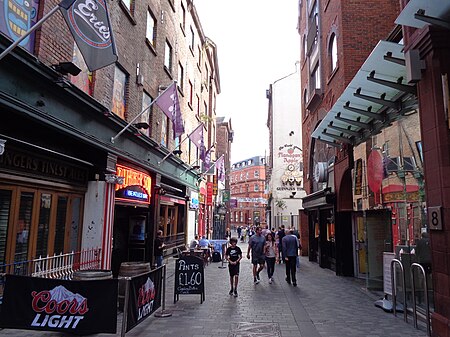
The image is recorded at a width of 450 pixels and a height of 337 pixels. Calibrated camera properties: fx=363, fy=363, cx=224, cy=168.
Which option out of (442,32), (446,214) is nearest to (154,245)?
(446,214)

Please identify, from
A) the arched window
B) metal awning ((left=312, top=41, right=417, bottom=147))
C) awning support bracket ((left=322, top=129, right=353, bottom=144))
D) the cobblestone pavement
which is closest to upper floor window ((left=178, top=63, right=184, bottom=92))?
the arched window

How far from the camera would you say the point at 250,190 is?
8694 centimetres

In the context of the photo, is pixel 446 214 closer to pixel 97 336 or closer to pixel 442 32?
pixel 442 32

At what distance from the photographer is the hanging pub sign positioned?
496 centimetres

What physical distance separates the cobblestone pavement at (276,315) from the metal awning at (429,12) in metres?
5.16

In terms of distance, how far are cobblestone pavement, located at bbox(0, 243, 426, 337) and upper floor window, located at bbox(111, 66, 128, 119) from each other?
5.45 m

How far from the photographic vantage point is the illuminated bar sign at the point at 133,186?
1083 centimetres

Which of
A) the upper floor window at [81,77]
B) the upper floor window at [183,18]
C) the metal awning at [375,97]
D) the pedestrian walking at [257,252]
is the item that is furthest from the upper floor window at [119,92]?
the upper floor window at [183,18]

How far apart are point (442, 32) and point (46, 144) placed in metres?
7.61

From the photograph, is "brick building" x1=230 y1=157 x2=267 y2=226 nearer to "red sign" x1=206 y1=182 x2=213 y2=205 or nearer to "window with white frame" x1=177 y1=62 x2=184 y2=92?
"red sign" x1=206 y1=182 x2=213 y2=205

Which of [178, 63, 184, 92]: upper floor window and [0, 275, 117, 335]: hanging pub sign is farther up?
[178, 63, 184, 92]: upper floor window

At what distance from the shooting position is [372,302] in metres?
8.76

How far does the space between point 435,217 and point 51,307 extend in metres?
5.98

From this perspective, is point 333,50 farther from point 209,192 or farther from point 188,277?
point 209,192
